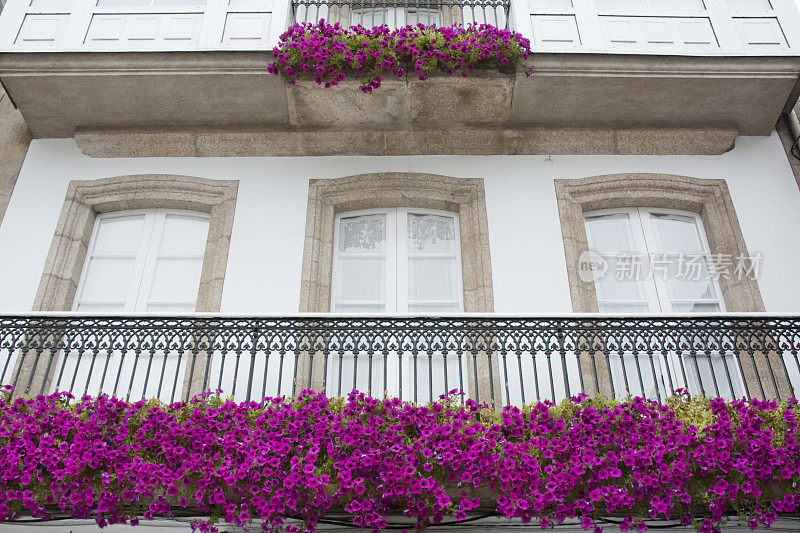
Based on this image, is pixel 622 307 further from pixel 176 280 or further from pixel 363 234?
pixel 176 280

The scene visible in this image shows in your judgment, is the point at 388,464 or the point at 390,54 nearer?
the point at 388,464

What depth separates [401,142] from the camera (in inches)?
277

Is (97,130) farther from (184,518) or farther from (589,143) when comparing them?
(589,143)

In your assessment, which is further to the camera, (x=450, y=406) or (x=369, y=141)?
(x=369, y=141)

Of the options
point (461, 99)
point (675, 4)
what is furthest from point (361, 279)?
point (675, 4)

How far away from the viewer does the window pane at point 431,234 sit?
6.81m

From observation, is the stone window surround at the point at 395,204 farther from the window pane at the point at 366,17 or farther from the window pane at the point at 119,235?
the window pane at the point at 366,17

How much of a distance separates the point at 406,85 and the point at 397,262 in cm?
163

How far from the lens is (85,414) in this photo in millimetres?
4566

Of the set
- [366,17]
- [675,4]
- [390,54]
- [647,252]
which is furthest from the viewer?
[366,17]

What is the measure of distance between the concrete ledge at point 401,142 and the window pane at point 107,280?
1.14 meters

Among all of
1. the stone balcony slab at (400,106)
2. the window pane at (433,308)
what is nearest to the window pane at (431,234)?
the window pane at (433,308)

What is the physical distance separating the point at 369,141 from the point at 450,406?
3245 mm

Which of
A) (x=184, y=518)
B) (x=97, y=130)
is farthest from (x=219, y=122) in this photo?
(x=184, y=518)
